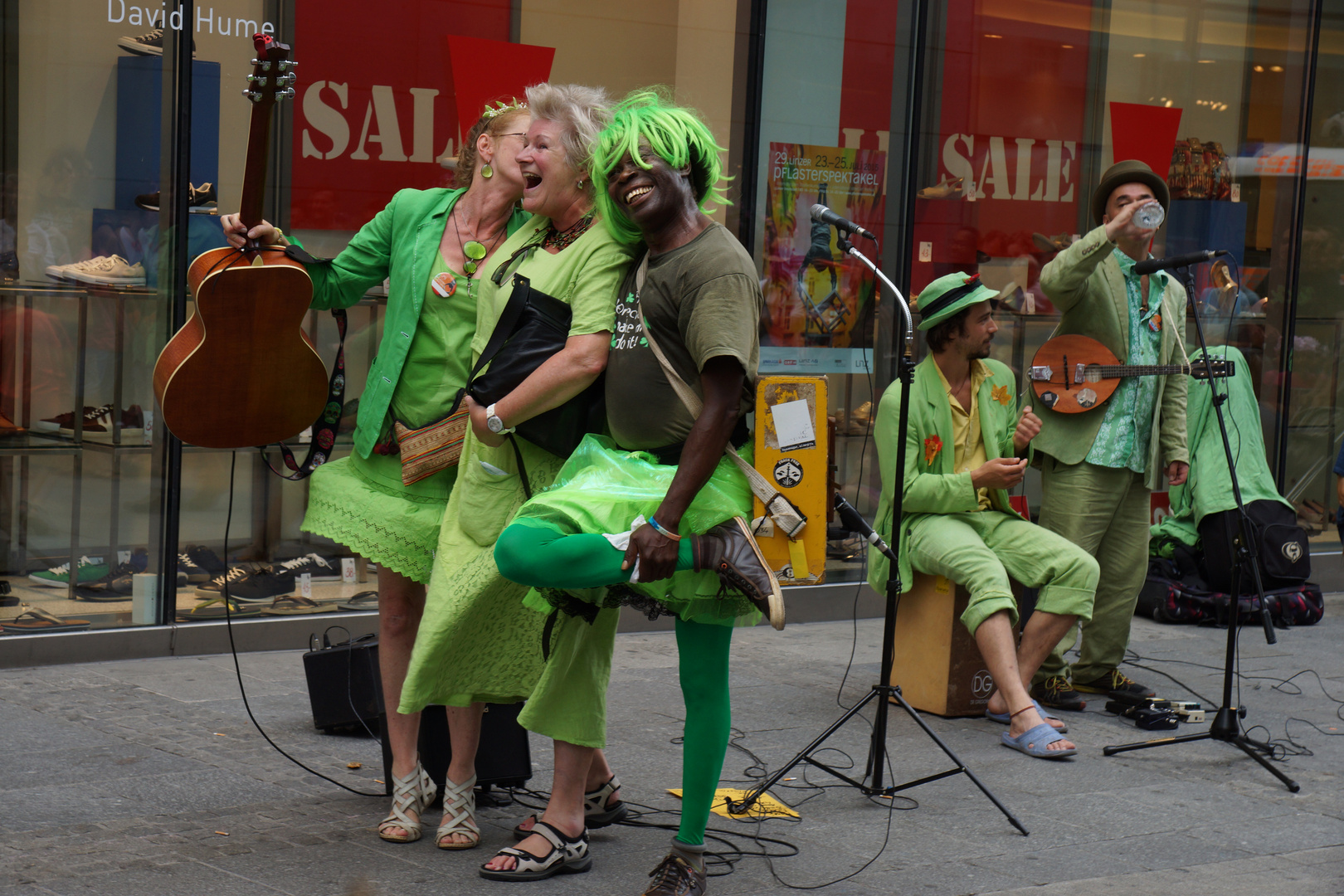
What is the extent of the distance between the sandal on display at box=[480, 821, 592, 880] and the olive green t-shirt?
1.04 m

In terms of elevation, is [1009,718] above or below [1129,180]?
below

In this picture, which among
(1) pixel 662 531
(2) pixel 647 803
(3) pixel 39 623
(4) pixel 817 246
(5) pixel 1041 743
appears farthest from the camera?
(4) pixel 817 246

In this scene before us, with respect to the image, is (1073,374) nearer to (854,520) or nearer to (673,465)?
(854,520)

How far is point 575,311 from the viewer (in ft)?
12.1

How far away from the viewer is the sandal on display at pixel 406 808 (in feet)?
13.1

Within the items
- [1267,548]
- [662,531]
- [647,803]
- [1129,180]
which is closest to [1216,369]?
[1129,180]

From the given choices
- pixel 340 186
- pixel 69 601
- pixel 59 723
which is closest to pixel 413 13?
pixel 340 186

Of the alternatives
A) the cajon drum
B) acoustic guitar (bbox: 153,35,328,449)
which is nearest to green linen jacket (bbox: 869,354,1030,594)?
the cajon drum

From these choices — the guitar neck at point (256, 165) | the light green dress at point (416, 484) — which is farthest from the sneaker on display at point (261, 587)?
the guitar neck at point (256, 165)

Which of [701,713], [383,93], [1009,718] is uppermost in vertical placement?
[383,93]

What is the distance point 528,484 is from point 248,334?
2.82 feet

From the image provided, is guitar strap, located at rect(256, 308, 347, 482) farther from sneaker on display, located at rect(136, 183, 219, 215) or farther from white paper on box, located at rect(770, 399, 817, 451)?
sneaker on display, located at rect(136, 183, 219, 215)

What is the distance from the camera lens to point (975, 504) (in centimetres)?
558

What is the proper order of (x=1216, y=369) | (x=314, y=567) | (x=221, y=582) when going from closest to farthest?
1. (x=1216, y=369)
2. (x=221, y=582)
3. (x=314, y=567)
